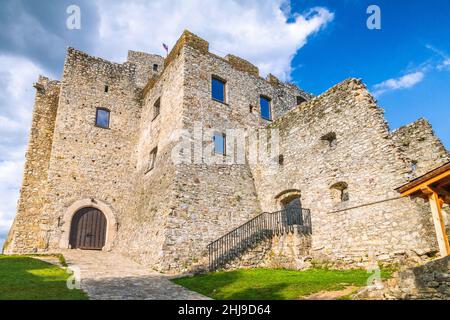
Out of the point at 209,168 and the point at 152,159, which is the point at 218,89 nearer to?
the point at 209,168

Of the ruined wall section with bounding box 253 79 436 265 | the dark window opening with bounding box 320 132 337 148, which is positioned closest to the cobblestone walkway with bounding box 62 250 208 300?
the ruined wall section with bounding box 253 79 436 265

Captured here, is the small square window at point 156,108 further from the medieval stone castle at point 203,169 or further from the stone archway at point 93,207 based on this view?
the stone archway at point 93,207

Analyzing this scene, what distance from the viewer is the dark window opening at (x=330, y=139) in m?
12.8

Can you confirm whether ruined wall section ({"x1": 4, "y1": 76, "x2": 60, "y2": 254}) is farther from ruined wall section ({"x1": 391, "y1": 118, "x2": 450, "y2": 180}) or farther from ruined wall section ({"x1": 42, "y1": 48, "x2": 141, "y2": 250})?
ruined wall section ({"x1": 391, "y1": 118, "x2": 450, "y2": 180})

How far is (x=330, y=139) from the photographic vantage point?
13133 millimetres

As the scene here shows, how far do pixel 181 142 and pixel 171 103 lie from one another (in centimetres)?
310

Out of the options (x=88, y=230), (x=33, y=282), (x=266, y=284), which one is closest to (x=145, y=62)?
(x=88, y=230)

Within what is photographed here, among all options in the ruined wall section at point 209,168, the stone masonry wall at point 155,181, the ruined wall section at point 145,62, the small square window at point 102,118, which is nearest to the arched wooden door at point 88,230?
the stone masonry wall at point 155,181

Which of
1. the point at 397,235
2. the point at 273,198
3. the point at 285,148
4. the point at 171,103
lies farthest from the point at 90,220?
the point at 397,235

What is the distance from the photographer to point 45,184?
709 inches

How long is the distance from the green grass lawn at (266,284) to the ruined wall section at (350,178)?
1207 mm

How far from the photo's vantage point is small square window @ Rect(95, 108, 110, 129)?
19.7 meters

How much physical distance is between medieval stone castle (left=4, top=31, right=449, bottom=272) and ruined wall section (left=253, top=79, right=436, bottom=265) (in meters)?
0.04
